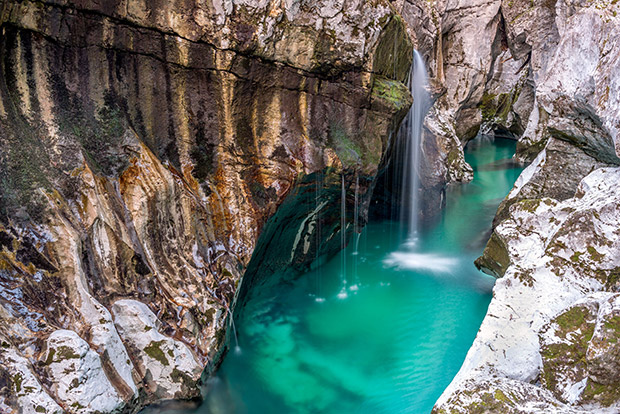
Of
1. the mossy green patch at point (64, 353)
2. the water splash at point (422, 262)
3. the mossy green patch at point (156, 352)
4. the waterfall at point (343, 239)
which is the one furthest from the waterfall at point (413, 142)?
the mossy green patch at point (64, 353)

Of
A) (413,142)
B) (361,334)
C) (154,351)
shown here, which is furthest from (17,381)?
(413,142)

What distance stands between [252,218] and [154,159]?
1.96 meters

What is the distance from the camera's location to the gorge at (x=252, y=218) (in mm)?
5527

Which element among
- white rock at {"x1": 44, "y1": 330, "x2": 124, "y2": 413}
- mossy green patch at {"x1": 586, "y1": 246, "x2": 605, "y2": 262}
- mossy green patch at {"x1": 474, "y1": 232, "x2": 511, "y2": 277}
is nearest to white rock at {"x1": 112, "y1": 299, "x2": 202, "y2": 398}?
white rock at {"x1": 44, "y1": 330, "x2": 124, "y2": 413}

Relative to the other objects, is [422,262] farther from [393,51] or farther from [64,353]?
[64,353]

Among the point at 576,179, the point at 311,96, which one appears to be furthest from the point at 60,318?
the point at 576,179

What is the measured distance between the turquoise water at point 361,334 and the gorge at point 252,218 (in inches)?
2.1

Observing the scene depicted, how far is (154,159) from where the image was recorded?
7.30 meters

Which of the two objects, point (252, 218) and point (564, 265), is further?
point (252, 218)

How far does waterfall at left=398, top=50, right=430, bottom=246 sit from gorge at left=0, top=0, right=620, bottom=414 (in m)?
2.60

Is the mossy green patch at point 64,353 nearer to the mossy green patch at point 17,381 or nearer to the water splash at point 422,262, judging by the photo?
the mossy green patch at point 17,381

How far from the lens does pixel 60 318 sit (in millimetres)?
5961

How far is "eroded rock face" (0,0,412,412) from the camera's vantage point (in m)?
5.99

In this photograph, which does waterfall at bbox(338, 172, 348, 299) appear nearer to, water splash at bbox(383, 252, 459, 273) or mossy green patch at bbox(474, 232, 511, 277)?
water splash at bbox(383, 252, 459, 273)
